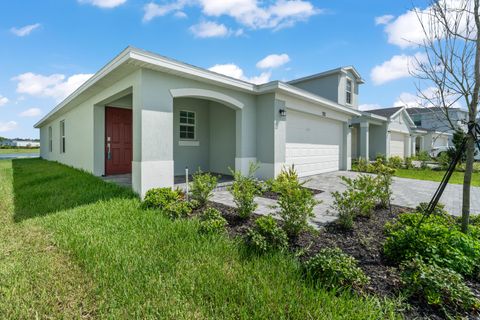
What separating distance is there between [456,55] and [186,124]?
782 cm

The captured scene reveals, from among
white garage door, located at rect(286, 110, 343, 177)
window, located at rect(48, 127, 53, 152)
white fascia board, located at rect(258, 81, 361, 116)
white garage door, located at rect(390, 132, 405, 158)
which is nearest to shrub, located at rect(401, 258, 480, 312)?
white fascia board, located at rect(258, 81, 361, 116)

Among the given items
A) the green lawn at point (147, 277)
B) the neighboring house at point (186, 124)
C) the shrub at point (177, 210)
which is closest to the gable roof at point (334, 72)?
the neighboring house at point (186, 124)

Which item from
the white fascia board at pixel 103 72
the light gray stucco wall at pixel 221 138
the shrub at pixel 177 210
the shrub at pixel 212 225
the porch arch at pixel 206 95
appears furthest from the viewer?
the light gray stucco wall at pixel 221 138

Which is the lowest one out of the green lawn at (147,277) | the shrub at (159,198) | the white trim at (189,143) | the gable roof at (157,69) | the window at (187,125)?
the green lawn at (147,277)

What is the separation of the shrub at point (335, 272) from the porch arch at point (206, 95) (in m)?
5.21

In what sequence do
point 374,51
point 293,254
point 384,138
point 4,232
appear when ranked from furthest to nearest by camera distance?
point 384,138 → point 374,51 → point 4,232 → point 293,254

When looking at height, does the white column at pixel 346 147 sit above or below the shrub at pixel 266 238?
above

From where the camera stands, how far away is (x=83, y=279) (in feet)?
8.61

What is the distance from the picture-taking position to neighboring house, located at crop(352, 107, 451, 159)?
51.4 ft

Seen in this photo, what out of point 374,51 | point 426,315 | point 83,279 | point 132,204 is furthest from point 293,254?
point 374,51

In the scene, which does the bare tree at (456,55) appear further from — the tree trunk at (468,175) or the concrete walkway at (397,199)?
the concrete walkway at (397,199)

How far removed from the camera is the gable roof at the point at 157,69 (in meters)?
5.38

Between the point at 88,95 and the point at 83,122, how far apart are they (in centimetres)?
146

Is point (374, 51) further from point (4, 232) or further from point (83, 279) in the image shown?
point (4, 232)
